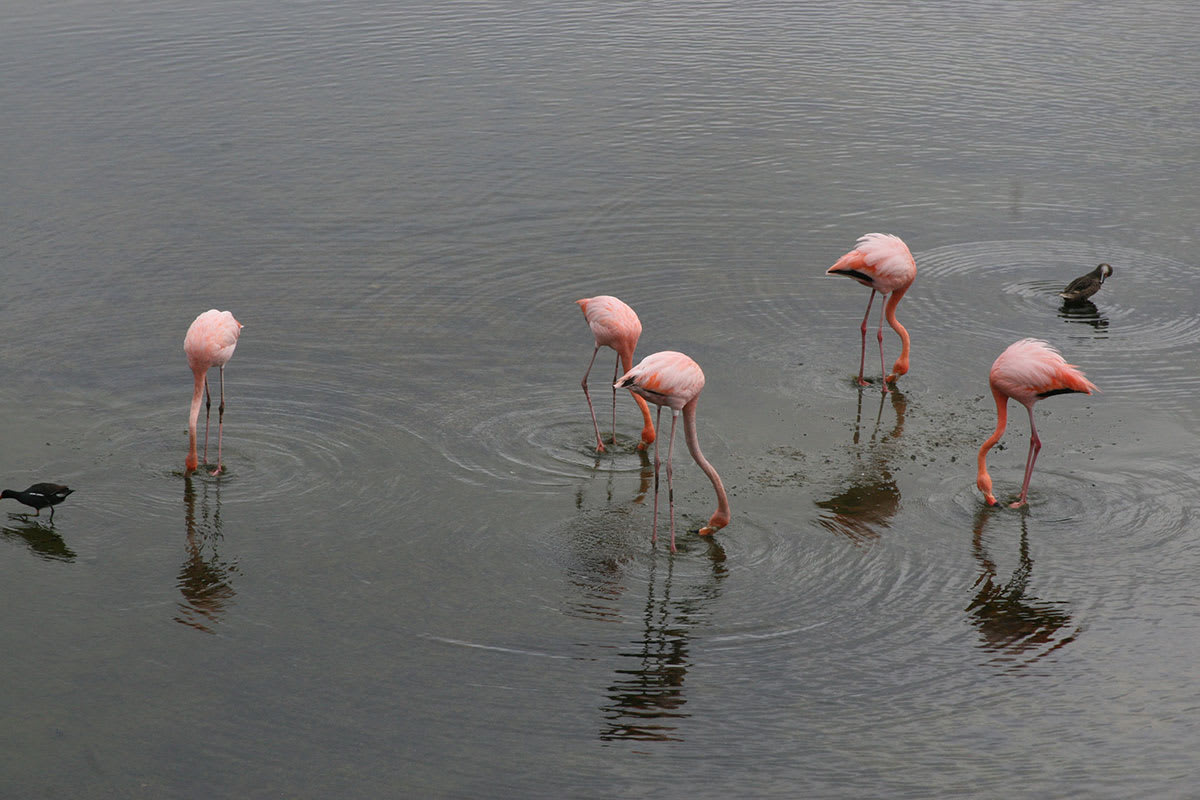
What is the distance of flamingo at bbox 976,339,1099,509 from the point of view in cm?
865

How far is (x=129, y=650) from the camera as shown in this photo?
7.32 m

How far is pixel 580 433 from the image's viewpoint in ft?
32.1

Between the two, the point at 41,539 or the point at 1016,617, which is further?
the point at 41,539

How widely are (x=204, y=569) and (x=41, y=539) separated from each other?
1.16 meters

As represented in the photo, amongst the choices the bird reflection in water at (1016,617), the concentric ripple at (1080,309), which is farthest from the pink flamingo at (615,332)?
the concentric ripple at (1080,309)

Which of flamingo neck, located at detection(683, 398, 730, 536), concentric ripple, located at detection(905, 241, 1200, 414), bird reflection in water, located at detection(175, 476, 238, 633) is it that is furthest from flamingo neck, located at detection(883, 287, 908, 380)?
bird reflection in water, located at detection(175, 476, 238, 633)

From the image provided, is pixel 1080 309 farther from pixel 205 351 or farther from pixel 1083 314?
pixel 205 351

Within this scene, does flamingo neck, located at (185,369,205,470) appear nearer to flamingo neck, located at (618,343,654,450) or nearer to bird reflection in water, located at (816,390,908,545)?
flamingo neck, located at (618,343,654,450)

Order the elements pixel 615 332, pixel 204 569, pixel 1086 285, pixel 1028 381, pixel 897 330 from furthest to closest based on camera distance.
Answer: pixel 1086 285 < pixel 897 330 < pixel 615 332 < pixel 1028 381 < pixel 204 569

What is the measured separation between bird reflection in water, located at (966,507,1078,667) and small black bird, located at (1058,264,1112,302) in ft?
13.5

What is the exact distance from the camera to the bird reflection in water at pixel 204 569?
767 centimetres

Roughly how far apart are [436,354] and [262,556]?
3.14m

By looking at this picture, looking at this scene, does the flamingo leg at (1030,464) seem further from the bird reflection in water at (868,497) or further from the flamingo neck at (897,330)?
the flamingo neck at (897,330)

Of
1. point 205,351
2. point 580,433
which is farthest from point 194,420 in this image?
point 580,433
